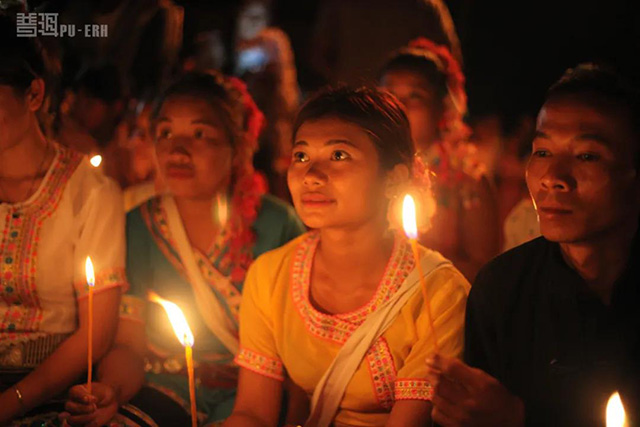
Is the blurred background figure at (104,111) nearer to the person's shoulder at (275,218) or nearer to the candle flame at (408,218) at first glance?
the person's shoulder at (275,218)

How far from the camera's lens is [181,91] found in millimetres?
3016

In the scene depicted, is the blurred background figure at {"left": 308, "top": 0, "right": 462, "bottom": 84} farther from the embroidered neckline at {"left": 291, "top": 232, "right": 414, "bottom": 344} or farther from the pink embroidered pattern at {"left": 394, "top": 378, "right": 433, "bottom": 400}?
the pink embroidered pattern at {"left": 394, "top": 378, "right": 433, "bottom": 400}

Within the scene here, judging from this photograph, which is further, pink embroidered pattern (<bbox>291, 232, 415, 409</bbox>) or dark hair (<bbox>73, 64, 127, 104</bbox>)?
dark hair (<bbox>73, 64, 127, 104</bbox>)

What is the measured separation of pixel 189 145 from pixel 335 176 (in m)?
0.82

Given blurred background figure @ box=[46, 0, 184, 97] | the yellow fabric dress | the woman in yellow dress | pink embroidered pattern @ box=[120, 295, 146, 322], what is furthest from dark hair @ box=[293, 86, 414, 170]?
blurred background figure @ box=[46, 0, 184, 97]

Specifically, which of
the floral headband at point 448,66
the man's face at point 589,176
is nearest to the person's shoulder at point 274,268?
the man's face at point 589,176

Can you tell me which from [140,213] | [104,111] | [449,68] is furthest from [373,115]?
[104,111]

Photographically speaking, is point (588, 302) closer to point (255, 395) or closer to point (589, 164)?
point (589, 164)

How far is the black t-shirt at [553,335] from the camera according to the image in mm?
1992

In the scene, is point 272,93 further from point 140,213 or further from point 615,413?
point 615,413

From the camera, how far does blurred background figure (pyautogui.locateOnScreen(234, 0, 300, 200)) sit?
517 cm

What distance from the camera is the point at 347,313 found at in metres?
2.44

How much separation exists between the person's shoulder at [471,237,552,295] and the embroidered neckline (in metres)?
0.31

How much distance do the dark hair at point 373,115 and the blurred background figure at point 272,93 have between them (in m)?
2.13
